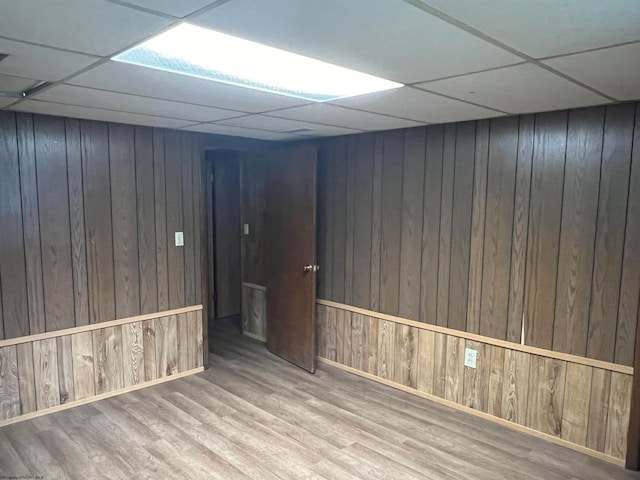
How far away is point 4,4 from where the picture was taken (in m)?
1.23

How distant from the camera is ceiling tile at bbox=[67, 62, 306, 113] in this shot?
74.7 inches

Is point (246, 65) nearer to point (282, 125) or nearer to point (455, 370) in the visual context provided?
point (282, 125)

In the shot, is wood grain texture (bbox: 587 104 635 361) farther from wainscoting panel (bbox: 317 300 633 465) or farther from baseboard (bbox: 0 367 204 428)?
baseboard (bbox: 0 367 204 428)

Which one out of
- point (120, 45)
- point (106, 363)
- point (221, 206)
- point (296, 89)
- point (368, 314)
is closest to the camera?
point (120, 45)

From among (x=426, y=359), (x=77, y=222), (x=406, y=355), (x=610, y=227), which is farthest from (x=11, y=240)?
(x=610, y=227)

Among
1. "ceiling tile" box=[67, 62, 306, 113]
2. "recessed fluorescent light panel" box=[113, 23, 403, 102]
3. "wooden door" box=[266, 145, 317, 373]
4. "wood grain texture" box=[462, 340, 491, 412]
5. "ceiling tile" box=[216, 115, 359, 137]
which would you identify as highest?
"recessed fluorescent light panel" box=[113, 23, 403, 102]

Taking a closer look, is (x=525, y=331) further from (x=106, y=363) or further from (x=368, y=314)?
(x=106, y=363)

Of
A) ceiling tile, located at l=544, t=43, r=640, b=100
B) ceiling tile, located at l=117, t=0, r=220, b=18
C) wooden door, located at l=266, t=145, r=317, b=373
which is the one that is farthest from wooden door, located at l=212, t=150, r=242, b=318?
ceiling tile, located at l=117, t=0, r=220, b=18

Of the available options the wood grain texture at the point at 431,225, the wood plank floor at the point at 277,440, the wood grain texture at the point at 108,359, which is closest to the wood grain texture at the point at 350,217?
the wood grain texture at the point at 431,225

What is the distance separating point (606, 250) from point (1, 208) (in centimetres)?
380

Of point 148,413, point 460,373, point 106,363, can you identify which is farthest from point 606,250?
point 106,363

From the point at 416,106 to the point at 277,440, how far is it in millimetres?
2249

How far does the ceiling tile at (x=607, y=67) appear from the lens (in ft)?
5.20

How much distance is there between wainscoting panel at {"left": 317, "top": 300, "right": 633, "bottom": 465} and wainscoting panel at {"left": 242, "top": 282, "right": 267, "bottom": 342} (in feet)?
3.30
